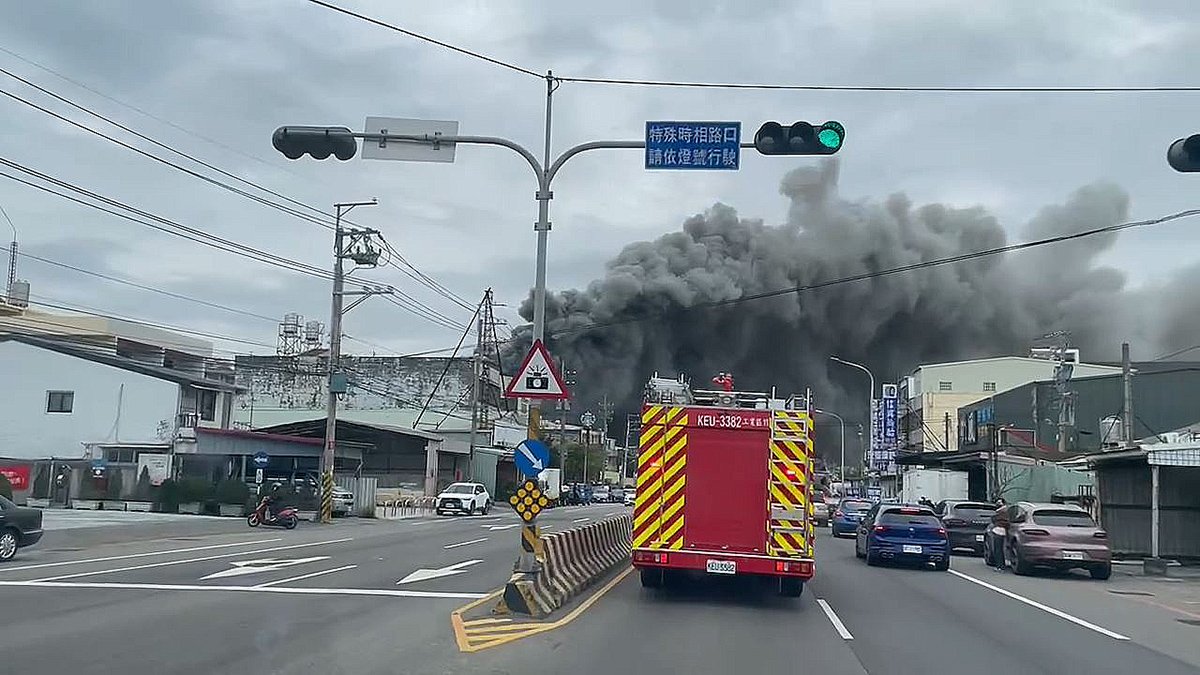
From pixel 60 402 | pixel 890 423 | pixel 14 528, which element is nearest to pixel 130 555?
pixel 14 528

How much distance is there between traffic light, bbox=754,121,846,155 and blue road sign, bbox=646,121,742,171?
1116mm

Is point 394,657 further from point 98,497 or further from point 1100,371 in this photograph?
point 1100,371

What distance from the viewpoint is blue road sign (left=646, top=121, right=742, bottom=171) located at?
559 inches

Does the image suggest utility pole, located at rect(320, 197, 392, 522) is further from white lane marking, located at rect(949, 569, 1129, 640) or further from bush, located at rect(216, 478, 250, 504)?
white lane marking, located at rect(949, 569, 1129, 640)

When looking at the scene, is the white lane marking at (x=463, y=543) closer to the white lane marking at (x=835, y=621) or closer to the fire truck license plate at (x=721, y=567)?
the white lane marking at (x=835, y=621)

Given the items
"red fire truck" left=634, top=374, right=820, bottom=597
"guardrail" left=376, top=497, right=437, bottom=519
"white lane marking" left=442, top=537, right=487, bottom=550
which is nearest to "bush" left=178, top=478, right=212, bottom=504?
"guardrail" left=376, top=497, right=437, bottom=519

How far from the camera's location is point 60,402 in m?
47.8

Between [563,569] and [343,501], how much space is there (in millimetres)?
31076

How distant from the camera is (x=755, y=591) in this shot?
17.2 meters

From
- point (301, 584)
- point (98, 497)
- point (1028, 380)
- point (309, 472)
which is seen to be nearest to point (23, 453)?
point (98, 497)

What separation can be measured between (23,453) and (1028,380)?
57423 millimetres

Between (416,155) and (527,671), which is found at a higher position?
(416,155)

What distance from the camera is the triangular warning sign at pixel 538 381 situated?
14.1m

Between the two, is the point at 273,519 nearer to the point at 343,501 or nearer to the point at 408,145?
the point at 343,501
